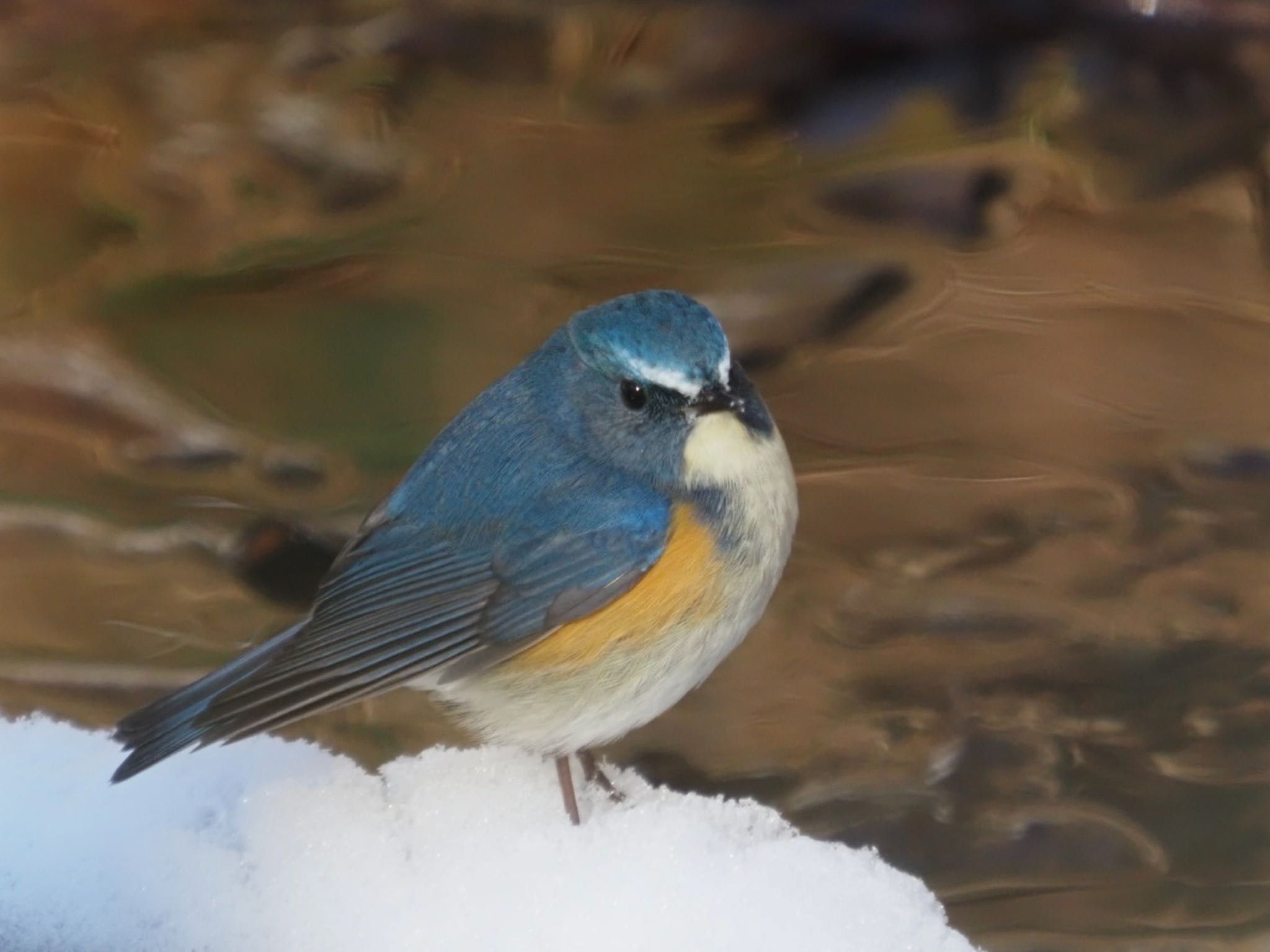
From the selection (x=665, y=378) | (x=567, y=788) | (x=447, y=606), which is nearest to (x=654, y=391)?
(x=665, y=378)

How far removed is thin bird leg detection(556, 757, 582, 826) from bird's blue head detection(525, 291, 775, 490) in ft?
1.44

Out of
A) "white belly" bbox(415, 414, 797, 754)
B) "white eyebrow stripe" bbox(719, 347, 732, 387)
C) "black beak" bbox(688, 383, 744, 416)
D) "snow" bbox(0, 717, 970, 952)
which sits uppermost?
"white eyebrow stripe" bbox(719, 347, 732, 387)

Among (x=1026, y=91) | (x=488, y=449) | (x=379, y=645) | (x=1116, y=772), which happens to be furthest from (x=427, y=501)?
(x=1116, y=772)

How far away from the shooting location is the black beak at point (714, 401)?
5.54ft

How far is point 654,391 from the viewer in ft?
5.70

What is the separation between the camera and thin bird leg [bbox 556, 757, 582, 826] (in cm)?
194

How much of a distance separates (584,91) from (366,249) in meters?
0.53

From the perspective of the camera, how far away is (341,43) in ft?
8.49

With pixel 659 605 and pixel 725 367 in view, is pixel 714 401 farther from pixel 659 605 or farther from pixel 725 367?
pixel 659 605

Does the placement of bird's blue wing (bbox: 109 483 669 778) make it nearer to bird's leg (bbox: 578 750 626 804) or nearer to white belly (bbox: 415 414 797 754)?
white belly (bbox: 415 414 797 754)

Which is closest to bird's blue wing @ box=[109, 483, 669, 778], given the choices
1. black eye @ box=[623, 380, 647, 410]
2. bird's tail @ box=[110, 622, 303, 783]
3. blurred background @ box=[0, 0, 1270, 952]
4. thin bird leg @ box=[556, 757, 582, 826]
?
bird's tail @ box=[110, 622, 303, 783]

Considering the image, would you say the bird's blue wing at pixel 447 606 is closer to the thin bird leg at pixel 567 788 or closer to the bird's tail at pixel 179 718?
the bird's tail at pixel 179 718

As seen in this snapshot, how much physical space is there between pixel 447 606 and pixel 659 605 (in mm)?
294

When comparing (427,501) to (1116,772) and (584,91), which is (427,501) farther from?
(1116,772)
